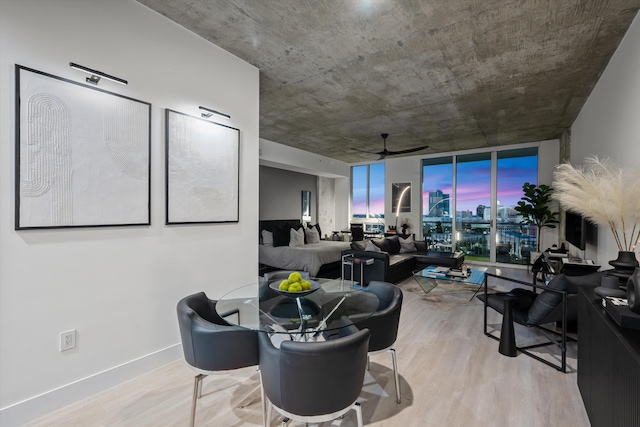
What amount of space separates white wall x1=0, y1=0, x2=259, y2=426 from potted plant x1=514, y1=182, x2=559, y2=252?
6669 mm

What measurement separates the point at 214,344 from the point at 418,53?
10.9ft

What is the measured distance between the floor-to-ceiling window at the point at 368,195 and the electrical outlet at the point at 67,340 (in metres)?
8.18

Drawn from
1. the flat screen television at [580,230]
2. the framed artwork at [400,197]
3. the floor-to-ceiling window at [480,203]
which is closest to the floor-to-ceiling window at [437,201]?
the floor-to-ceiling window at [480,203]

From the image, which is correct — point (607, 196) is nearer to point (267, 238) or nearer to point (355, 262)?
point (355, 262)

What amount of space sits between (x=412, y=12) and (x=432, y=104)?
7.54 ft

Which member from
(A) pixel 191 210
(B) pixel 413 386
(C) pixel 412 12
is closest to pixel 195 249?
(A) pixel 191 210

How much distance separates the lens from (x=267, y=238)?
6438mm

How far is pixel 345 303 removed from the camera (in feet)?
7.22

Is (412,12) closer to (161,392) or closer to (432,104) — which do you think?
(432,104)

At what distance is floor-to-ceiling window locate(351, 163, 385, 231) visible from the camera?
9453mm

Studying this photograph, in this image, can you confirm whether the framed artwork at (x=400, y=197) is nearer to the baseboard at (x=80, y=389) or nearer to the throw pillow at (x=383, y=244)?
the throw pillow at (x=383, y=244)

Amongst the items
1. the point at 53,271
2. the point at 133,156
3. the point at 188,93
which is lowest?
the point at 53,271

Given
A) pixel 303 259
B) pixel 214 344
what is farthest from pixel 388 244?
pixel 214 344

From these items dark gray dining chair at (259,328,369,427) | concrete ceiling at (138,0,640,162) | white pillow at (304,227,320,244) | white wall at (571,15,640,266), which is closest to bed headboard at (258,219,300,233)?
white pillow at (304,227,320,244)
